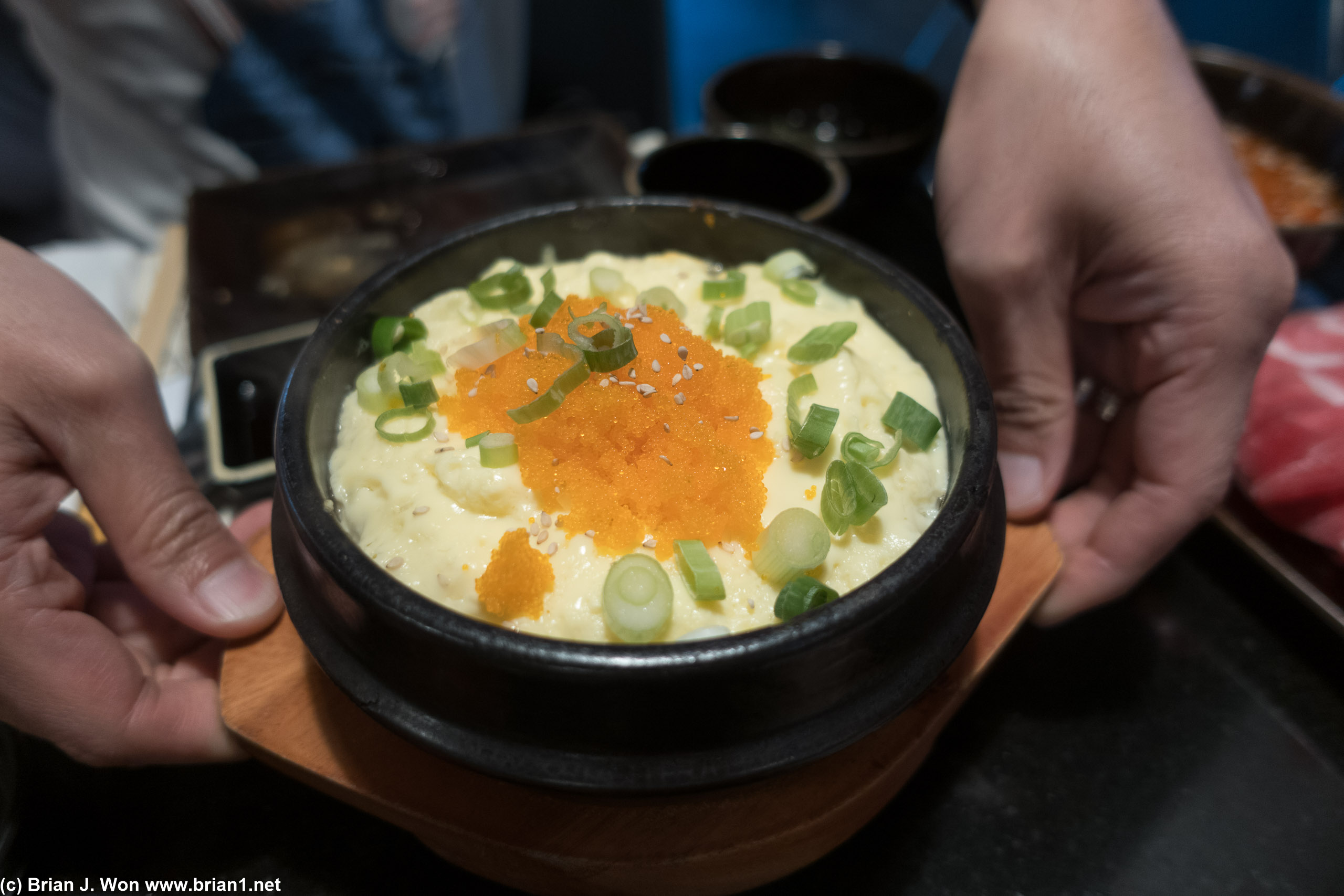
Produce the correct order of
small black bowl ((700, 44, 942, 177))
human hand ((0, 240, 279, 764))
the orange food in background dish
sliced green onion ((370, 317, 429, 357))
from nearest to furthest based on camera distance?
human hand ((0, 240, 279, 764))
sliced green onion ((370, 317, 429, 357))
the orange food in background dish
small black bowl ((700, 44, 942, 177))

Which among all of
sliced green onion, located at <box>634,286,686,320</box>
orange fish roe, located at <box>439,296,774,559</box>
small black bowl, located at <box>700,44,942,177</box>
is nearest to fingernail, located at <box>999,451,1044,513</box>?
orange fish roe, located at <box>439,296,774,559</box>

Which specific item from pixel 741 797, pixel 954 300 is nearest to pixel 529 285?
pixel 741 797

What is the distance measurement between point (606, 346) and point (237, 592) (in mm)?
934

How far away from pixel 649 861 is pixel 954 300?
2302 mm

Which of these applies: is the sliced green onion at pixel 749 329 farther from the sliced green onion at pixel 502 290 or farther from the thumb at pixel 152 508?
the thumb at pixel 152 508

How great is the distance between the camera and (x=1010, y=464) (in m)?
1.82

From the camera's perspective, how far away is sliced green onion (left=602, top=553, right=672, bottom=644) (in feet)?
3.84

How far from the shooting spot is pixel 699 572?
122cm

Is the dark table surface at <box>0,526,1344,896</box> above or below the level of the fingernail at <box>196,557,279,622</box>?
below

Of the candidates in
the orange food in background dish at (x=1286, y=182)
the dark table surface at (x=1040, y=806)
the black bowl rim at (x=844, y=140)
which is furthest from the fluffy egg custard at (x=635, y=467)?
the orange food in background dish at (x=1286, y=182)

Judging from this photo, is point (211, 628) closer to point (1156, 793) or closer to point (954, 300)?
point (1156, 793)

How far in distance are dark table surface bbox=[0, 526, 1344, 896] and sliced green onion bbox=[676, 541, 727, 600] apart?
2.53 ft

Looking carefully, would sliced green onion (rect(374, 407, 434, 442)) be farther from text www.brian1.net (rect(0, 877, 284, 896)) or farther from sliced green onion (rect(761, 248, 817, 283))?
text www.brian1.net (rect(0, 877, 284, 896))

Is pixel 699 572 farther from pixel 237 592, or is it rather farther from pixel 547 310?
pixel 237 592
